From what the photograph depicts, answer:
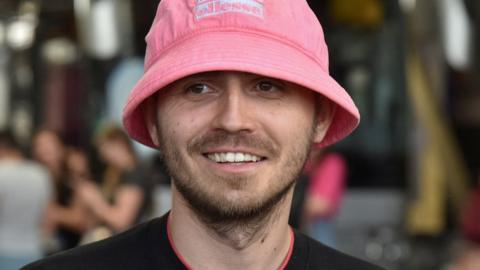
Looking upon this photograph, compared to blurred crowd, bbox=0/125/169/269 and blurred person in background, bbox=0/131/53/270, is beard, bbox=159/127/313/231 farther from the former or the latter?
blurred person in background, bbox=0/131/53/270

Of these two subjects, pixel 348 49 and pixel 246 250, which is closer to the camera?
pixel 246 250

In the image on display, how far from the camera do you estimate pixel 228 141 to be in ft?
7.82

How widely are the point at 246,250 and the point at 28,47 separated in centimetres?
911

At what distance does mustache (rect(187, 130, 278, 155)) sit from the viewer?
2.38 m

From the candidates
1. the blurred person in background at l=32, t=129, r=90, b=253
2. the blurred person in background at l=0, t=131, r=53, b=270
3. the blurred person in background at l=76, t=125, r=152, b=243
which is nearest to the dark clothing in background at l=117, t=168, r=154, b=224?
the blurred person in background at l=76, t=125, r=152, b=243

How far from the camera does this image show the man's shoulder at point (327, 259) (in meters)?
2.65

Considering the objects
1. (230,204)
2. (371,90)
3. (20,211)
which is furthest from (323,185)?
(230,204)

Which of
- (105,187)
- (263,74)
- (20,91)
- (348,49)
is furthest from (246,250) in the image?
(20,91)

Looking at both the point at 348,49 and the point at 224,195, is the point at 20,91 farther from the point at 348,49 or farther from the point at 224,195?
the point at 224,195

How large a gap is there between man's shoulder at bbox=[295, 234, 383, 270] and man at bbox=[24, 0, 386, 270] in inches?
1.0

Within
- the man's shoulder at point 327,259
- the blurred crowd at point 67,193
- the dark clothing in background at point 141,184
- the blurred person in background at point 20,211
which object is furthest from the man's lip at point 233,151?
the blurred person in background at point 20,211

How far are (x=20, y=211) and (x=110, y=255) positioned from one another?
4753 millimetres

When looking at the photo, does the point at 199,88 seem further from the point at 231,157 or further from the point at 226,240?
the point at 226,240

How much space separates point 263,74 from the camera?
2.37 m
